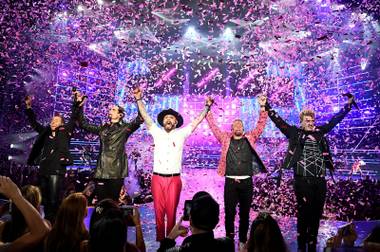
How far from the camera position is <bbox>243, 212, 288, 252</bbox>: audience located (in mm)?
2375

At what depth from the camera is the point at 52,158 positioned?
20.2 feet

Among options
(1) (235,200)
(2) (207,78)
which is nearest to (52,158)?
(1) (235,200)

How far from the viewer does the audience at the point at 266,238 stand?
2.38 m

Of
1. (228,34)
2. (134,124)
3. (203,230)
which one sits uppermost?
(228,34)

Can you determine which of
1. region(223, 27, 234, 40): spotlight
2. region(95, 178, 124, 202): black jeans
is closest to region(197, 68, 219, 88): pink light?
region(223, 27, 234, 40): spotlight

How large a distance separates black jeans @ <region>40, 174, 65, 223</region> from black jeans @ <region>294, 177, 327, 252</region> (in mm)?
3707

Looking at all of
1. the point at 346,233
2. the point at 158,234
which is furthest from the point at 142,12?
the point at 346,233

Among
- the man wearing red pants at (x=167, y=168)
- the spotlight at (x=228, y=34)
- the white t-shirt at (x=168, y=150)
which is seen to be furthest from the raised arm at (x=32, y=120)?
the spotlight at (x=228, y=34)

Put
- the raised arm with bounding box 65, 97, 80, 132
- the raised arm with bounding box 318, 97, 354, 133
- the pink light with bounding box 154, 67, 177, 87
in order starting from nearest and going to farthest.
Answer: the raised arm with bounding box 318, 97, 354, 133, the raised arm with bounding box 65, 97, 80, 132, the pink light with bounding box 154, 67, 177, 87

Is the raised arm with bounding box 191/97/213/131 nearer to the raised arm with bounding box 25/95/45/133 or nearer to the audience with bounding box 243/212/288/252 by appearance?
the raised arm with bounding box 25/95/45/133

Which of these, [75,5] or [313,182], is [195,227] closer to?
[313,182]

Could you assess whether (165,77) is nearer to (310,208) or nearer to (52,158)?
(52,158)

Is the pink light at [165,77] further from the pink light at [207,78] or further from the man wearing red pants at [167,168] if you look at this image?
the man wearing red pants at [167,168]

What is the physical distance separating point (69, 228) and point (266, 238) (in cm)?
135
